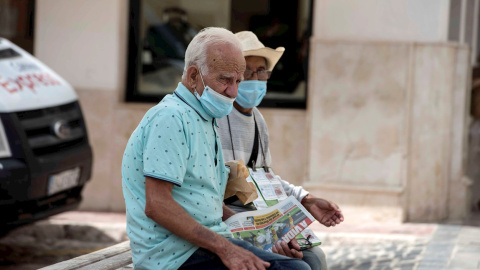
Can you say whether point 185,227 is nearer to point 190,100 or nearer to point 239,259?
point 239,259

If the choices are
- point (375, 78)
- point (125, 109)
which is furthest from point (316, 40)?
point (125, 109)

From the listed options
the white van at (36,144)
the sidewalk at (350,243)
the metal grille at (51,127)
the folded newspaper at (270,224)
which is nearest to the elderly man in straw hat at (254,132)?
the folded newspaper at (270,224)

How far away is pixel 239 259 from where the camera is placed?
11.2ft

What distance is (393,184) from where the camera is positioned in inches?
387

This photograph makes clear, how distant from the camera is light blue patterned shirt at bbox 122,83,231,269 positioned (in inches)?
133

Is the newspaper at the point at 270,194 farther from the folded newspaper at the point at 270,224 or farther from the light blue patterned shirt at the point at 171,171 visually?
the light blue patterned shirt at the point at 171,171

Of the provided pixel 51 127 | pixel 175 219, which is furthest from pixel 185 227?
pixel 51 127

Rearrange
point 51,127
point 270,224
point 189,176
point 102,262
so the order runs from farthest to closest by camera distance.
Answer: point 51,127 → point 102,262 → point 270,224 → point 189,176

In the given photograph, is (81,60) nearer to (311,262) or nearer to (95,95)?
(95,95)

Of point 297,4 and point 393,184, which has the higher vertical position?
point 297,4

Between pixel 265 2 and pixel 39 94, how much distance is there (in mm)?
3837

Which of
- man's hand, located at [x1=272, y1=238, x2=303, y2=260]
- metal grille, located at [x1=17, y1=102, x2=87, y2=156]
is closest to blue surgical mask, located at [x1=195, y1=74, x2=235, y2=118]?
man's hand, located at [x1=272, y1=238, x2=303, y2=260]

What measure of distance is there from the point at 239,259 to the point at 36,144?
4385 mm

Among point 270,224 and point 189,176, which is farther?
point 270,224
